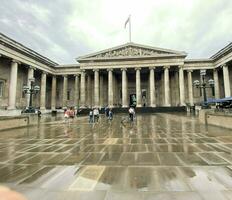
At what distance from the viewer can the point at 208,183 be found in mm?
3488

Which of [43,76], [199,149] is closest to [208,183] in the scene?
[199,149]

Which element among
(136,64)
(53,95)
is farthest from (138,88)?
(53,95)

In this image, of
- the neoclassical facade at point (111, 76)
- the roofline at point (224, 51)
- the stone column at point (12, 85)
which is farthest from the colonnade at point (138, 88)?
the stone column at point (12, 85)

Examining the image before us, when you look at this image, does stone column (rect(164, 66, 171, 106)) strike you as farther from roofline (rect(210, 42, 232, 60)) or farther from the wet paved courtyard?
the wet paved courtyard

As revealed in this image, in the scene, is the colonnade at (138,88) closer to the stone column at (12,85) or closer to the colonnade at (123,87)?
the colonnade at (123,87)

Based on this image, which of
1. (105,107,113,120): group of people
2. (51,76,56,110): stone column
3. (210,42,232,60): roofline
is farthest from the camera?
(51,76,56,110): stone column

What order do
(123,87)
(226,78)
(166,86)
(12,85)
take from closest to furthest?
1. (12,85)
2. (226,78)
3. (166,86)
4. (123,87)

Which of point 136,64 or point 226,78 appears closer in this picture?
point 226,78

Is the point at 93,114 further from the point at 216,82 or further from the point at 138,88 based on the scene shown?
the point at 216,82

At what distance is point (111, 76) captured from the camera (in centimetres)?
4219

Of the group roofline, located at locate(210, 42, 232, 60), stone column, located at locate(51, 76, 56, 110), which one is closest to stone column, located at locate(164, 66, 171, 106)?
roofline, located at locate(210, 42, 232, 60)

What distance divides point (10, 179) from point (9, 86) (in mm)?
34471

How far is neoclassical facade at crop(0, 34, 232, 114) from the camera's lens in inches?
1344

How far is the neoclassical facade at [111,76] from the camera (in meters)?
34.1
